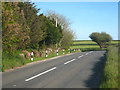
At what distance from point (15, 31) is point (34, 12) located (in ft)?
43.4

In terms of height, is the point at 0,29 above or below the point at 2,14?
below

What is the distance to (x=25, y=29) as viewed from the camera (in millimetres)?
21797

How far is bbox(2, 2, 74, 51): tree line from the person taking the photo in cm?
1523

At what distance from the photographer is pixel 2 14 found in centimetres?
1459

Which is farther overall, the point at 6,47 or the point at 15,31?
the point at 6,47

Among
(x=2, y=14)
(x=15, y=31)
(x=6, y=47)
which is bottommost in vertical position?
(x=6, y=47)

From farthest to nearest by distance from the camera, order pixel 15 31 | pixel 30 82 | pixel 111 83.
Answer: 1. pixel 15 31
2. pixel 30 82
3. pixel 111 83

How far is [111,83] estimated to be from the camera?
25.0 feet

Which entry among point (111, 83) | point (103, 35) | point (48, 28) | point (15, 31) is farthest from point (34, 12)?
point (103, 35)

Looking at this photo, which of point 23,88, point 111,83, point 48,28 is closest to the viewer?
point 111,83

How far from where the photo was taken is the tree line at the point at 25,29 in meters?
15.2

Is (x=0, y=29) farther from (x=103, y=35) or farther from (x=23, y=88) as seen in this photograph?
(x=103, y=35)

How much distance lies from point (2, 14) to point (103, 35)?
88967 mm

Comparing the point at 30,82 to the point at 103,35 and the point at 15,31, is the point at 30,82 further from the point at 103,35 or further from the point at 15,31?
the point at 103,35
